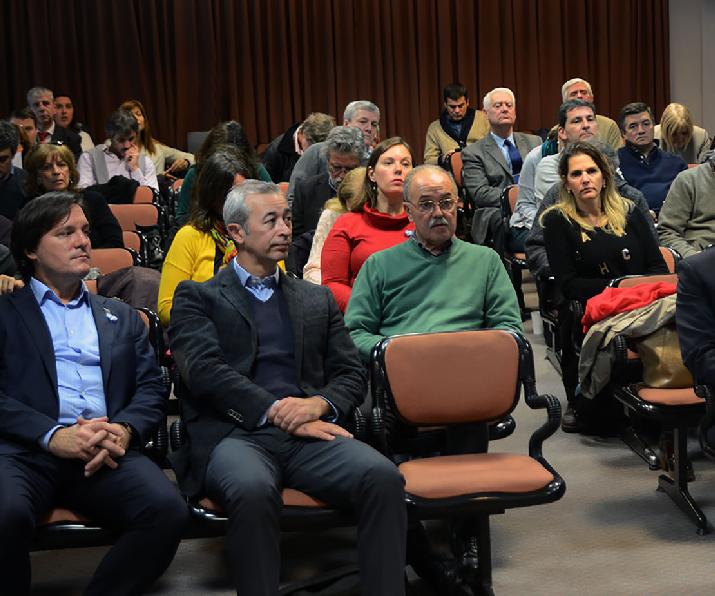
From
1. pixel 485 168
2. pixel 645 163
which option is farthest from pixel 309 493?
pixel 485 168

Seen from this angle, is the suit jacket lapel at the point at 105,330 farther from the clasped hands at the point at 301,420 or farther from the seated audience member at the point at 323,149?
the seated audience member at the point at 323,149

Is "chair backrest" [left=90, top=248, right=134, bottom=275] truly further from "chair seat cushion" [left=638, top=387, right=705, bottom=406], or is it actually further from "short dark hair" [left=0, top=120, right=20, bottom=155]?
"chair seat cushion" [left=638, top=387, right=705, bottom=406]

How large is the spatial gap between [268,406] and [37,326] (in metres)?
0.67

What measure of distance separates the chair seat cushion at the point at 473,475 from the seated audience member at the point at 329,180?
2.36 m

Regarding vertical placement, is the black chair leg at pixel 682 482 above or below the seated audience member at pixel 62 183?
below

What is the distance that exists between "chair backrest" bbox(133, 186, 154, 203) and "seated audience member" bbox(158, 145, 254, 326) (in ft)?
8.79

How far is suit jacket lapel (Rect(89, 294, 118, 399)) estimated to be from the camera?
3.17m

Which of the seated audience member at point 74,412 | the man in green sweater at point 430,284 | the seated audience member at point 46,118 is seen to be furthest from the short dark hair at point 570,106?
the seated audience member at point 46,118

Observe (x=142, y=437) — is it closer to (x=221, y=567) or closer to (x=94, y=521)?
(x=94, y=521)

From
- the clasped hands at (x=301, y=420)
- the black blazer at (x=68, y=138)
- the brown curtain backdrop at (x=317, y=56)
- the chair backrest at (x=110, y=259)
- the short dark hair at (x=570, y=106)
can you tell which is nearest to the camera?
the clasped hands at (x=301, y=420)

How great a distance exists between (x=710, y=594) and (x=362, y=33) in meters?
8.06

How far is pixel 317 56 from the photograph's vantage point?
10500mm

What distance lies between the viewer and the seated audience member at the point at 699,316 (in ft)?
10.6

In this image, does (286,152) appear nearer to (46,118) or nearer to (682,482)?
(46,118)
